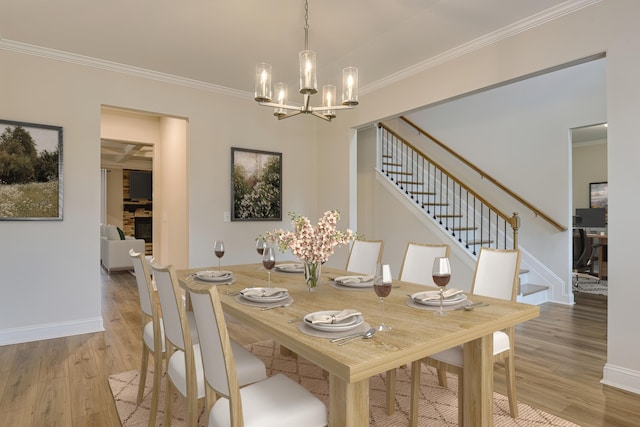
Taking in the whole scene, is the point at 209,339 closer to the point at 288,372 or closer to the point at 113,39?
the point at 288,372

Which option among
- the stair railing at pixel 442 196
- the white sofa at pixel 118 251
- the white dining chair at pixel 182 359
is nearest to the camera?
the white dining chair at pixel 182 359

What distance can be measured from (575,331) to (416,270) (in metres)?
2.17

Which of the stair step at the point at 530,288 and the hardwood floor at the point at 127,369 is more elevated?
the stair step at the point at 530,288

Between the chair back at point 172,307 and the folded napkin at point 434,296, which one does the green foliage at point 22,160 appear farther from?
the folded napkin at point 434,296

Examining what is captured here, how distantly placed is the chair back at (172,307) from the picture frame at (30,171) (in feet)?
8.23

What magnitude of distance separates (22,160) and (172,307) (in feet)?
9.27

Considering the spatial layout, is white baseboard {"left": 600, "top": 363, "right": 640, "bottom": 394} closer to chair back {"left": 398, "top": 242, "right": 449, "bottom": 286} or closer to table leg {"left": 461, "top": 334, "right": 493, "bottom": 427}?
chair back {"left": 398, "top": 242, "right": 449, "bottom": 286}

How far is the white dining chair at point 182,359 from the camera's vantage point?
1541 millimetres

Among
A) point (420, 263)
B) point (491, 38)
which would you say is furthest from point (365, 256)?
point (491, 38)

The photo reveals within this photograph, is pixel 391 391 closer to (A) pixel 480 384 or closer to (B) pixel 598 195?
(A) pixel 480 384

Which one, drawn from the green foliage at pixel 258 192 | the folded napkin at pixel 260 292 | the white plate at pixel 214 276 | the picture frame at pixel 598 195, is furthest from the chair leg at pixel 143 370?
the picture frame at pixel 598 195

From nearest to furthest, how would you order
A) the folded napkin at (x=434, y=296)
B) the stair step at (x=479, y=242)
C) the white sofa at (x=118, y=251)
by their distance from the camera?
1. the folded napkin at (x=434, y=296)
2. the stair step at (x=479, y=242)
3. the white sofa at (x=118, y=251)

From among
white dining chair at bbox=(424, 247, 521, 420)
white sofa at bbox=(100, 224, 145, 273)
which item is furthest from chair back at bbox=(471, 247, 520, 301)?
white sofa at bbox=(100, 224, 145, 273)

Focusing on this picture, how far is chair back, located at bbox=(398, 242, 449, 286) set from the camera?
257 centimetres
